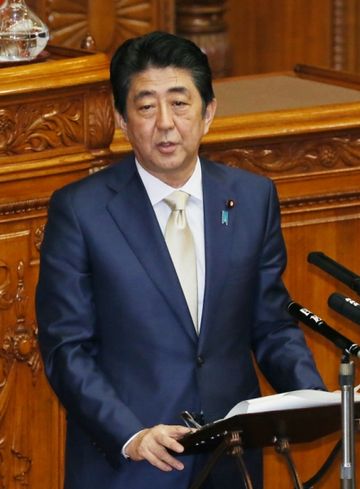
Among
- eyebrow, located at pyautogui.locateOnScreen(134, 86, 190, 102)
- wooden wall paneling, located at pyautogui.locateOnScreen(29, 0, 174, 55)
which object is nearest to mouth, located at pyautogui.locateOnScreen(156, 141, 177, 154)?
eyebrow, located at pyautogui.locateOnScreen(134, 86, 190, 102)

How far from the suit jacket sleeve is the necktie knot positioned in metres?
0.22

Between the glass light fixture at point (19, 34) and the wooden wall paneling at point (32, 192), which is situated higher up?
the glass light fixture at point (19, 34)

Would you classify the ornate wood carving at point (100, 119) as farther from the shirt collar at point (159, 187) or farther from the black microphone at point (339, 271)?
the black microphone at point (339, 271)

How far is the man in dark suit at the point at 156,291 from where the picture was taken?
3080 mm

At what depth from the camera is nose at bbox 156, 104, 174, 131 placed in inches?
121

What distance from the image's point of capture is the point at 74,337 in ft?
10.1

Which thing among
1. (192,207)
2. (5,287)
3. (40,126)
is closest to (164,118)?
(192,207)

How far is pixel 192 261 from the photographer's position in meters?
3.19

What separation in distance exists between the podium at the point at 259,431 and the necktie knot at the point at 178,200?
57 cm

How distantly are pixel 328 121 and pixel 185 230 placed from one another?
1.18 metres

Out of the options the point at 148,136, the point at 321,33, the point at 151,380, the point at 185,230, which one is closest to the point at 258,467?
the point at 151,380

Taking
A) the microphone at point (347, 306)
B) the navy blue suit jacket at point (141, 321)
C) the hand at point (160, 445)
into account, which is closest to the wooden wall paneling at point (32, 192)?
the navy blue suit jacket at point (141, 321)

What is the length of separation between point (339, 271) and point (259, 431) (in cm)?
35

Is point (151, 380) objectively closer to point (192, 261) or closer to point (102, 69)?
point (192, 261)
